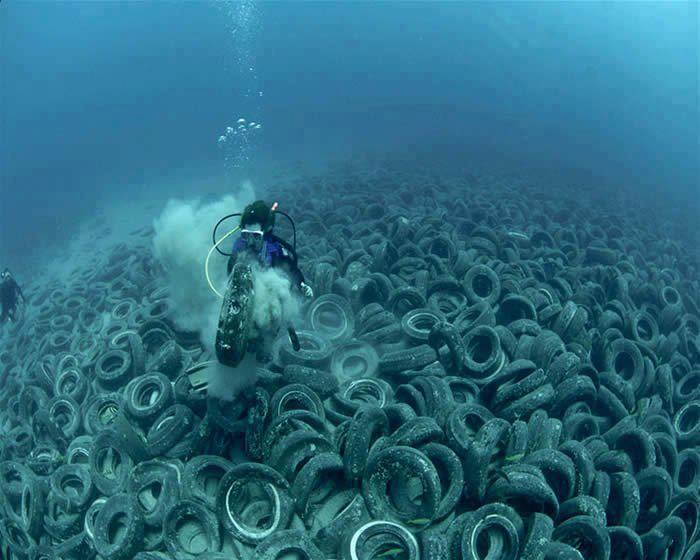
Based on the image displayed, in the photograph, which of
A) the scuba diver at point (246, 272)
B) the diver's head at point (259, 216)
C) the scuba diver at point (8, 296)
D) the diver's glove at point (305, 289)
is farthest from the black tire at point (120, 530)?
the scuba diver at point (8, 296)

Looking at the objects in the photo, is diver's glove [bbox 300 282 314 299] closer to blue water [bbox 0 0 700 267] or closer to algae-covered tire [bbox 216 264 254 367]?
algae-covered tire [bbox 216 264 254 367]

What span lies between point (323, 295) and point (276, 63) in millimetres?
133458

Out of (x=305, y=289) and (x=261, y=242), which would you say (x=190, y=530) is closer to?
(x=305, y=289)

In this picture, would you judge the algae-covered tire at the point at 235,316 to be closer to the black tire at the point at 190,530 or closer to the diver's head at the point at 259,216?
the diver's head at the point at 259,216

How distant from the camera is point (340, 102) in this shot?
9438 cm

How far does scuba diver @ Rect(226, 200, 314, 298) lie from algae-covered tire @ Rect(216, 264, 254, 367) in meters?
1.02

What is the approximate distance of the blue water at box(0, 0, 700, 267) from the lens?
4325 cm

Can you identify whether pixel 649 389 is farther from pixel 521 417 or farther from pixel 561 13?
pixel 561 13

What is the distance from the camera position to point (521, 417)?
22.7ft

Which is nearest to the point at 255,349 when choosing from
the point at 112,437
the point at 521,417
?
the point at 112,437

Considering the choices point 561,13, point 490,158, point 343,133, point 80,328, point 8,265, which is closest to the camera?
point 80,328

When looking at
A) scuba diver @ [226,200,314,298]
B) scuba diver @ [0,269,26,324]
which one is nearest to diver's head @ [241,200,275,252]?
scuba diver @ [226,200,314,298]

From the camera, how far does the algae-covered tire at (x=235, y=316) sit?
5.56 metres

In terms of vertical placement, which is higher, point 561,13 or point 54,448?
point 561,13
